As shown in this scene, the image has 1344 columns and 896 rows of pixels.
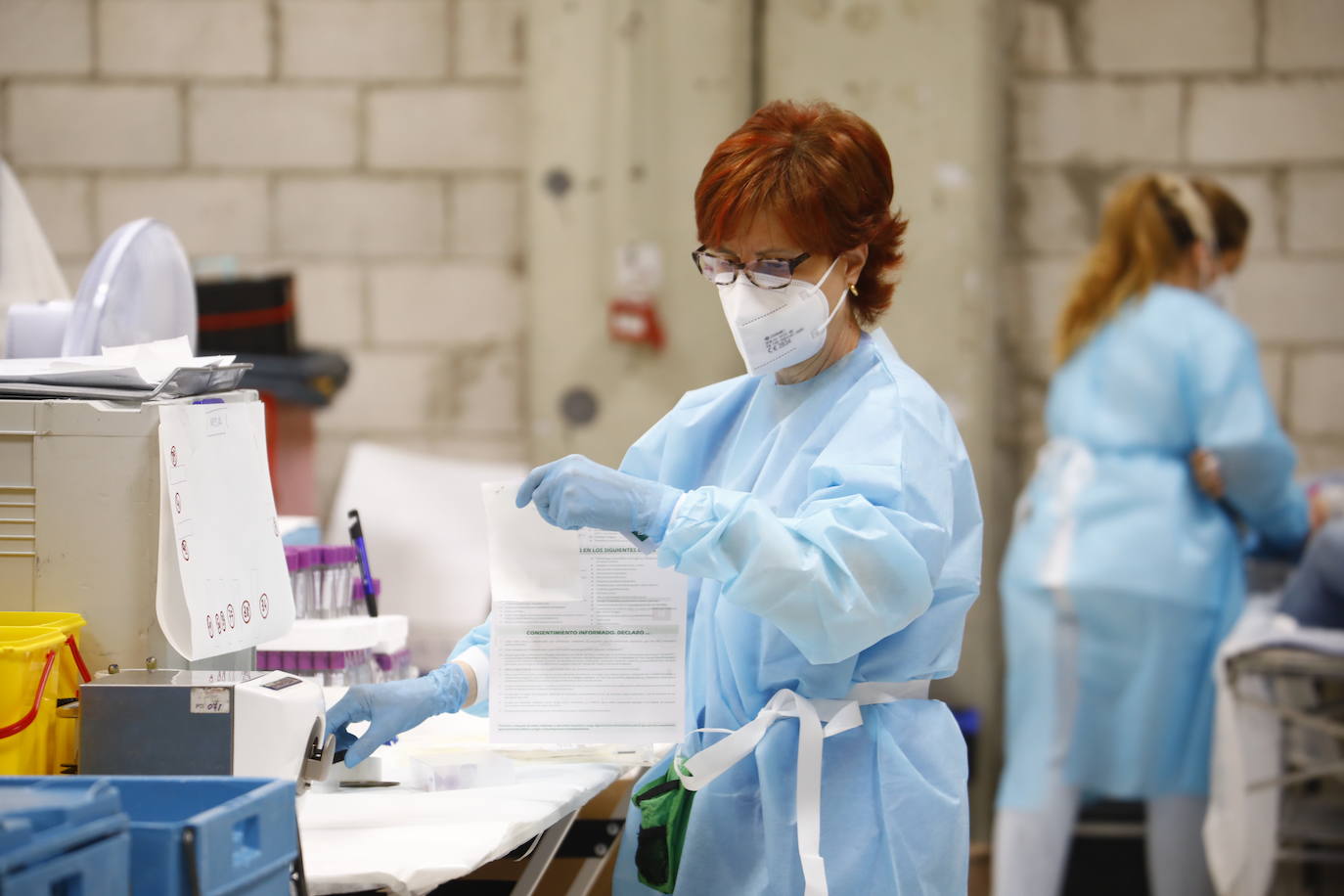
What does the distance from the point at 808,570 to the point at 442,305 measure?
2.28 meters

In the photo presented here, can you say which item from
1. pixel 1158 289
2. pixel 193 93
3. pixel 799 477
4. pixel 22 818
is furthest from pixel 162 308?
pixel 1158 289

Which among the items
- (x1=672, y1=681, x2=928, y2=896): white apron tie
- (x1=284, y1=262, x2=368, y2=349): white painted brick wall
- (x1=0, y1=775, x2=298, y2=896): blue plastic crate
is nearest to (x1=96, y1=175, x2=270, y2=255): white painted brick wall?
(x1=284, y1=262, x2=368, y2=349): white painted brick wall

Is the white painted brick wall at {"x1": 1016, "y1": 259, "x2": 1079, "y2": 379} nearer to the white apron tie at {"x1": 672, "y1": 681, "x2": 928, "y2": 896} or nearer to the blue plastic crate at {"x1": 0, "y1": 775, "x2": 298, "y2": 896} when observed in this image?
the white apron tie at {"x1": 672, "y1": 681, "x2": 928, "y2": 896}

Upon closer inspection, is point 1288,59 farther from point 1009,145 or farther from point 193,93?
point 193,93

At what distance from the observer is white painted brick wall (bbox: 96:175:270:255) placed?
10.9 feet

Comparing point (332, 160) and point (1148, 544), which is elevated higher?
point (332, 160)

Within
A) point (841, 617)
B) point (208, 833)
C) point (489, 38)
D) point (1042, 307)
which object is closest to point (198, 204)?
point (489, 38)

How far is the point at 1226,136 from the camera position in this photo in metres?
3.21

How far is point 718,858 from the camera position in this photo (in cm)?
139

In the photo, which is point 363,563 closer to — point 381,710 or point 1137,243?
point 381,710

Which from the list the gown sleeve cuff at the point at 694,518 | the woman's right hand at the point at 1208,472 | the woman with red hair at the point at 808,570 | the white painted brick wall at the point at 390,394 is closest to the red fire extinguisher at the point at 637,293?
the white painted brick wall at the point at 390,394

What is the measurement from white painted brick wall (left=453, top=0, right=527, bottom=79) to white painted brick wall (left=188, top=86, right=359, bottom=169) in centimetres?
31

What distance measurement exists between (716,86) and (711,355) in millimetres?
626

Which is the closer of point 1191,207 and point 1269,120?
point 1191,207
